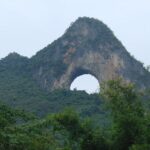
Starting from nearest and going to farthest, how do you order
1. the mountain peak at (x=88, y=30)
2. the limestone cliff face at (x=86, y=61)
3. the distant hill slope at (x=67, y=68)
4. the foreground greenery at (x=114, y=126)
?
1. the foreground greenery at (x=114, y=126)
2. the distant hill slope at (x=67, y=68)
3. the limestone cliff face at (x=86, y=61)
4. the mountain peak at (x=88, y=30)

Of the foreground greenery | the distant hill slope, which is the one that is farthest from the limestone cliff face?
the foreground greenery

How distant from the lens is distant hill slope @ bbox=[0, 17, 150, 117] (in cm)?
4641

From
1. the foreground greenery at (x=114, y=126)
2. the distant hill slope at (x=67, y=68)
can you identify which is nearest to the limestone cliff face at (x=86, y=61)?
the distant hill slope at (x=67, y=68)

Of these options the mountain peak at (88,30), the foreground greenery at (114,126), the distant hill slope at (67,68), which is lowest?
the foreground greenery at (114,126)

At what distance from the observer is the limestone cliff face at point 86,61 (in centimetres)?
4891

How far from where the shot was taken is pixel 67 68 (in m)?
49.3

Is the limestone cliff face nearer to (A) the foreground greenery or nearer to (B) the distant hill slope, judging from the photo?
(B) the distant hill slope

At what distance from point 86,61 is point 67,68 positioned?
1711 millimetres

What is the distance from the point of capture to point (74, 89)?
4838 centimetres

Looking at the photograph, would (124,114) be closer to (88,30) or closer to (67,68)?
(67,68)

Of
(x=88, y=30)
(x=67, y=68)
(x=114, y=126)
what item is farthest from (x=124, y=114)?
(x=88, y=30)

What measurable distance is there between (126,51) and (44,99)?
29.0 ft

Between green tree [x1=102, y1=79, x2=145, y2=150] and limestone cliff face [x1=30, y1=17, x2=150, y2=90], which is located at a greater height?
limestone cliff face [x1=30, y1=17, x2=150, y2=90]

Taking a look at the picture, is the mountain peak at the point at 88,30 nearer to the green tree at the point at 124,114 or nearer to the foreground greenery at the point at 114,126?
the foreground greenery at the point at 114,126
